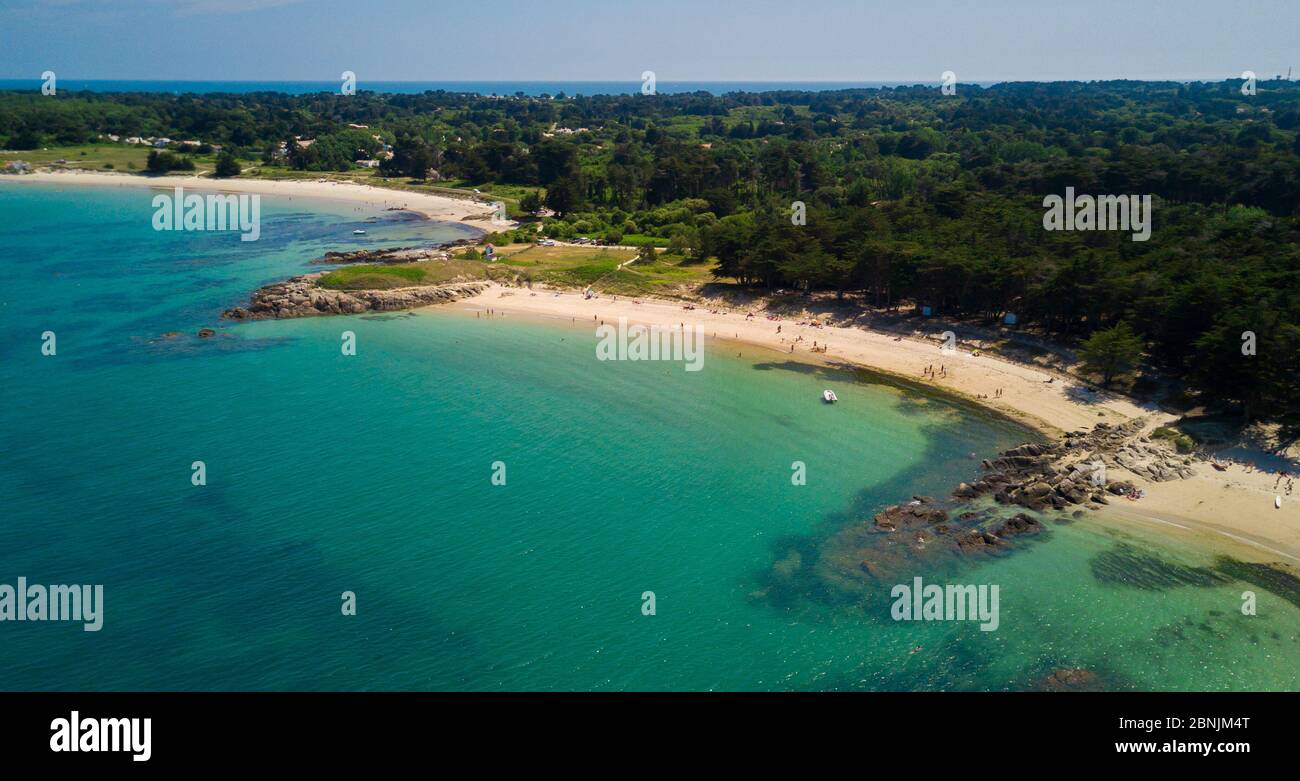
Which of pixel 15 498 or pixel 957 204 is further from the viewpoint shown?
pixel 957 204

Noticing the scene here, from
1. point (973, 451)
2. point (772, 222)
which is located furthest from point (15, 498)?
point (772, 222)

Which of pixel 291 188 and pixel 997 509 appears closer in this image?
pixel 997 509

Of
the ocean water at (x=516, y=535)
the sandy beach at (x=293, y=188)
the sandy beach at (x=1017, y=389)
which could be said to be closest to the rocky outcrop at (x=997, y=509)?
the ocean water at (x=516, y=535)

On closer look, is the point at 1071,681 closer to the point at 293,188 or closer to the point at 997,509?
the point at 997,509

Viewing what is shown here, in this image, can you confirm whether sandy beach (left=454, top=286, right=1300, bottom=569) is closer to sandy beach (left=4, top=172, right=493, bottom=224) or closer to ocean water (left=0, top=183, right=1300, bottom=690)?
ocean water (left=0, top=183, right=1300, bottom=690)

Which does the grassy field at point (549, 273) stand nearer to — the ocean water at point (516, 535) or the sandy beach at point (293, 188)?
the ocean water at point (516, 535)

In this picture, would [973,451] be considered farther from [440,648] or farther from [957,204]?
[957,204]

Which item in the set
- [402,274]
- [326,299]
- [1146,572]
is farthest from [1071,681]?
[402,274]

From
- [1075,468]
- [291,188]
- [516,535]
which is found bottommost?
[516,535]
